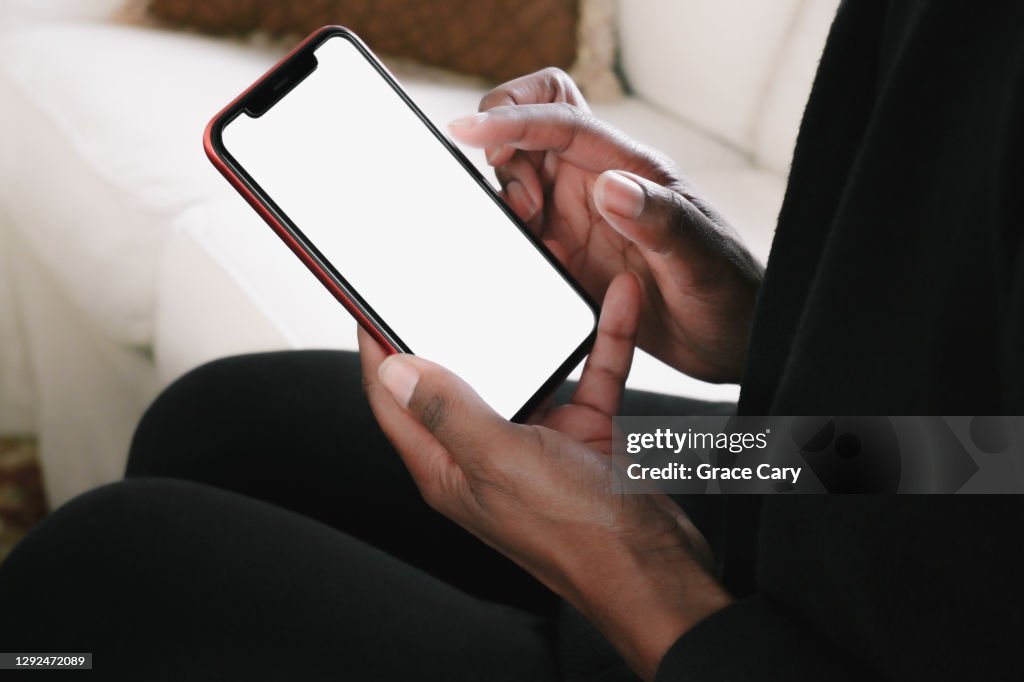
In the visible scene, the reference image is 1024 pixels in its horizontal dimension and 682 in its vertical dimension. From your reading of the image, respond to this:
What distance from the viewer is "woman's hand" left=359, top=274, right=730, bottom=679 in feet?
1.31

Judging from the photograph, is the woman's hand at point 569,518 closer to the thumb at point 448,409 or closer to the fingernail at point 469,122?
the thumb at point 448,409

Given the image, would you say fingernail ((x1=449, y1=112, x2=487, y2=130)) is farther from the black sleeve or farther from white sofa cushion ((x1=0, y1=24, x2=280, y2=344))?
white sofa cushion ((x1=0, y1=24, x2=280, y2=344))

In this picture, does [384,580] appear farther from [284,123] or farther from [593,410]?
[284,123]

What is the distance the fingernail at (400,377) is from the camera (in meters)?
0.44

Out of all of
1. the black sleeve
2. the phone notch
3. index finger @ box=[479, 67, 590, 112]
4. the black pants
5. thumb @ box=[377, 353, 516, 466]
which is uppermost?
the phone notch

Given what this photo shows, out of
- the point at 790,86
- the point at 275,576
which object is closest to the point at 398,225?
the point at 275,576

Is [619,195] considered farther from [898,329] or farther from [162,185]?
[162,185]

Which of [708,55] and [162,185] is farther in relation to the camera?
[708,55]

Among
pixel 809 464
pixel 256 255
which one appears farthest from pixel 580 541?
pixel 256 255

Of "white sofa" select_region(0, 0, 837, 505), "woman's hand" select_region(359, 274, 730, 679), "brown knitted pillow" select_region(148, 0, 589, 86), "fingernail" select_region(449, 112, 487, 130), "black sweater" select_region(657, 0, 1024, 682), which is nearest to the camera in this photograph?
"black sweater" select_region(657, 0, 1024, 682)

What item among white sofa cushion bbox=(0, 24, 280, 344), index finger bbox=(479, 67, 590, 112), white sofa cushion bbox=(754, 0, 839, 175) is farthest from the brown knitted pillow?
index finger bbox=(479, 67, 590, 112)

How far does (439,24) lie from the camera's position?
1.11 metres

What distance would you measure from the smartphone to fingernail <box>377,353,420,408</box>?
65 millimetres

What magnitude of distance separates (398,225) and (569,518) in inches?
8.6
